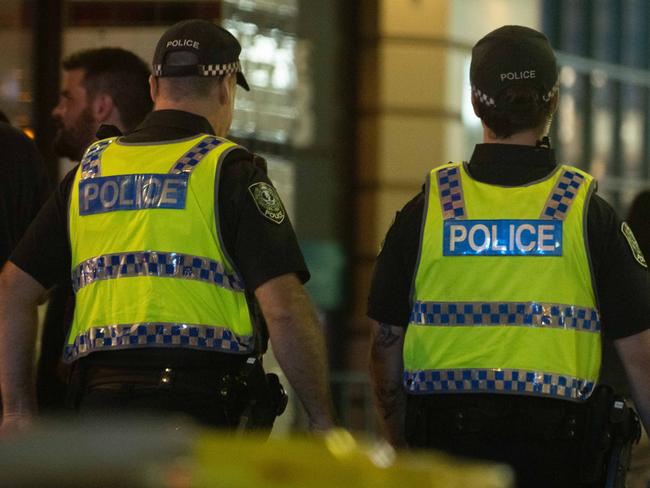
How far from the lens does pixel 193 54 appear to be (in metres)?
4.43

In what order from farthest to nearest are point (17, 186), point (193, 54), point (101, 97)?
point (101, 97), point (17, 186), point (193, 54)

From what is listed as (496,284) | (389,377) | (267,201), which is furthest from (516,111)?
(389,377)

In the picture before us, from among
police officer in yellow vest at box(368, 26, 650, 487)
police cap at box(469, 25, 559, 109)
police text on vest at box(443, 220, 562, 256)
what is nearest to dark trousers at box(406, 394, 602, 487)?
police officer in yellow vest at box(368, 26, 650, 487)

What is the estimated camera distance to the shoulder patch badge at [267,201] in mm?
4195

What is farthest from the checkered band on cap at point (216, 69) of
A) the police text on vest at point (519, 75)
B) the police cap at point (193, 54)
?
the police text on vest at point (519, 75)

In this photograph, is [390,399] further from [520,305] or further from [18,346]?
[18,346]

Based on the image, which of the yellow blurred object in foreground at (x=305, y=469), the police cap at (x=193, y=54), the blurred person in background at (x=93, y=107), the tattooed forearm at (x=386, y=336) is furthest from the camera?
the blurred person in background at (x=93, y=107)

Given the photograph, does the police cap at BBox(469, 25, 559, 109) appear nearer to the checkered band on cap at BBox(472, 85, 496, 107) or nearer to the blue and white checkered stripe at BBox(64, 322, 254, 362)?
the checkered band on cap at BBox(472, 85, 496, 107)

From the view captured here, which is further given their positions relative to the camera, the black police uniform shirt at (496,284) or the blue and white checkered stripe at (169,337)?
the blue and white checkered stripe at (169,337)

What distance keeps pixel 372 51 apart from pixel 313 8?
21.3 inches

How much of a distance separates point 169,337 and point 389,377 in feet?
2.13

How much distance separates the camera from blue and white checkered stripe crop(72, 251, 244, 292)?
417 centimetres

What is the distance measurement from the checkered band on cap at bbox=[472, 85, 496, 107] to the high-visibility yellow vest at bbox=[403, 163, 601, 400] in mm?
225

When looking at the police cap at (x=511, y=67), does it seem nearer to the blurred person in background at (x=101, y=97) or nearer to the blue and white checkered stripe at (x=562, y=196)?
the blue and white checkered stripe at (x=562, y=196)
